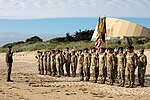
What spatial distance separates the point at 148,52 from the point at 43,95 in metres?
24.3

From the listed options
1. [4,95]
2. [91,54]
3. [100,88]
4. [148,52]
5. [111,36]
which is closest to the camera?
[4,95]

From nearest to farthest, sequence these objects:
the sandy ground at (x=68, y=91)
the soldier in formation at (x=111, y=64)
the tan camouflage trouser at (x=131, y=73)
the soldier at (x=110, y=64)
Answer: the sandy ground at (x=68, y=91) → the tan camouflage trouser at (x=131, y=73) → the soldier in formation at (x=111, y=64) → the soldier at (x=110, y=64)

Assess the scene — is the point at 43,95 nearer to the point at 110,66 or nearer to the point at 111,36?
the point at 110,66

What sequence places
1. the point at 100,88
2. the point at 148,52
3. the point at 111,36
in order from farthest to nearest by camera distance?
the point at 111,36 < the point at 148,52 < the point at 100,88

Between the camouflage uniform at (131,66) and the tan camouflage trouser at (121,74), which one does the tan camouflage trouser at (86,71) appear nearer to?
the tan camouflage trouser at (121,74)

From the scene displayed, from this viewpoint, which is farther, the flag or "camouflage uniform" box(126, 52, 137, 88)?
the flag

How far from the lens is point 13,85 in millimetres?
16266

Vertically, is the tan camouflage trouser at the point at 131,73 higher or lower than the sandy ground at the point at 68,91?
higher

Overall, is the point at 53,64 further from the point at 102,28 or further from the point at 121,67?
the point at 121,67

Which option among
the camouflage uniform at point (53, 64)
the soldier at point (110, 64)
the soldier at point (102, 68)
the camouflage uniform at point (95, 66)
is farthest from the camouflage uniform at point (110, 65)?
the camouflage uniform at point (53, 64)

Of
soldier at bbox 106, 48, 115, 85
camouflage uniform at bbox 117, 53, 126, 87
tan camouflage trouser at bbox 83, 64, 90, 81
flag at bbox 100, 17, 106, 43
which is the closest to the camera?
camouflage uniform at bbox 117, 53, 126, 87

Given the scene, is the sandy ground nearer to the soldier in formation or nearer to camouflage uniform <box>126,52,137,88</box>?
camouflage uniform <box>126,52,137,88</box>

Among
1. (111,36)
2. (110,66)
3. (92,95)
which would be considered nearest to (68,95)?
(92,95)

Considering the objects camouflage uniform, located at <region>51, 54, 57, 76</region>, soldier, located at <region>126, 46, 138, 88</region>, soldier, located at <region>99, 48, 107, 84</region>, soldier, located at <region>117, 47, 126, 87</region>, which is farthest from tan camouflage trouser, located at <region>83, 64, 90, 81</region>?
camouflage uniform, located at <region>51, 54, 57, 76</region>
